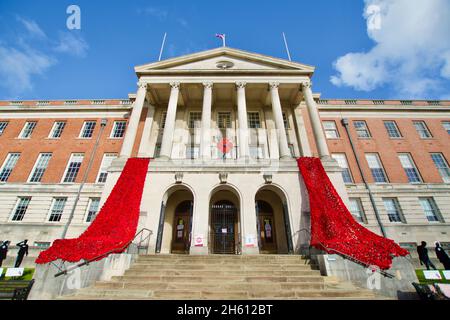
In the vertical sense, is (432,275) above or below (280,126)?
below

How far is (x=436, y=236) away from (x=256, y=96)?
1871 centimetres

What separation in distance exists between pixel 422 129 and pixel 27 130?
138ft

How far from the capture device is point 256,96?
20.2 m

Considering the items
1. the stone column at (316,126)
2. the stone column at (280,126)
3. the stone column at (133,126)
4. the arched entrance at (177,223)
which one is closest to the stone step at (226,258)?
the arched entrance at (177,223)

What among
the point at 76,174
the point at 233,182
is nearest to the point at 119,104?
the point at 76,174

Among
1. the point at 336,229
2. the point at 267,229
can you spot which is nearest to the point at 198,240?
the point at 267,229

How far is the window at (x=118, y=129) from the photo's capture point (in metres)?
21.0

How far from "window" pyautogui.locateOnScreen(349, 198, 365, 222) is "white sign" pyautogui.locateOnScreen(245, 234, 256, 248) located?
10664mm

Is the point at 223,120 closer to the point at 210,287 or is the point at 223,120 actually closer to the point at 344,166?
the point at 344,166

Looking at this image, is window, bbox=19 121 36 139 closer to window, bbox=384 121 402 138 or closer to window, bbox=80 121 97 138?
window, bbox=80 121 97 138

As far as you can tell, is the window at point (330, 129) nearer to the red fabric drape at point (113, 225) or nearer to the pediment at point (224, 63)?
the pediment at point (224, 63)

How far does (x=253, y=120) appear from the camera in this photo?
20234 millimetres

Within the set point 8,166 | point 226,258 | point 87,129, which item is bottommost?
point 226,258

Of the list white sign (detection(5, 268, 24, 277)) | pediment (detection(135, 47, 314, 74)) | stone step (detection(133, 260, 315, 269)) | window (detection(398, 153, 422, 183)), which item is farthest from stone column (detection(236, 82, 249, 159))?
window (detection(398, 153, 422, 183))
